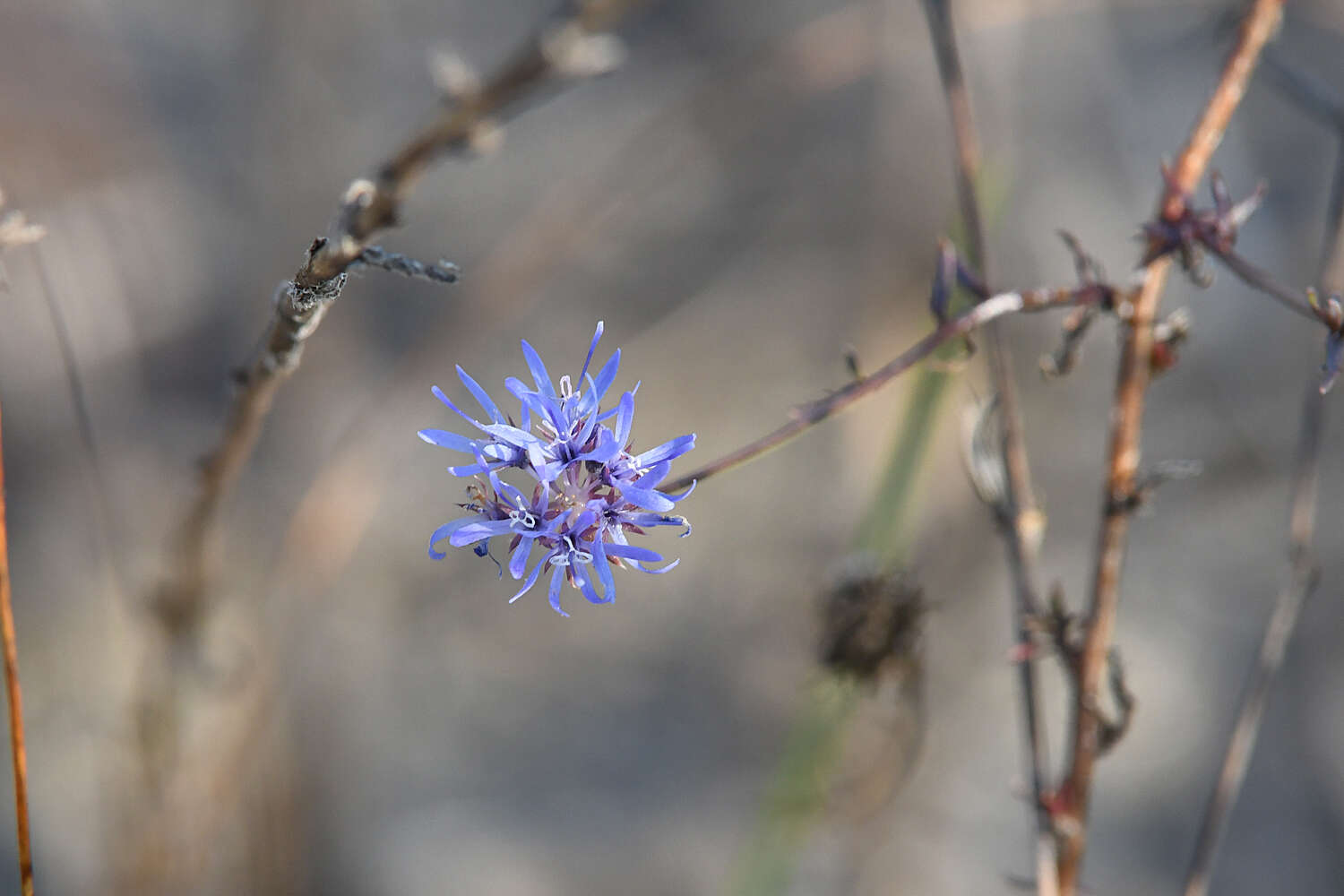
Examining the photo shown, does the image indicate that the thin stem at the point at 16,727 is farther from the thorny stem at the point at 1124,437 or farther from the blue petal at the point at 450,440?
the thorny stem at the point at 1124,437

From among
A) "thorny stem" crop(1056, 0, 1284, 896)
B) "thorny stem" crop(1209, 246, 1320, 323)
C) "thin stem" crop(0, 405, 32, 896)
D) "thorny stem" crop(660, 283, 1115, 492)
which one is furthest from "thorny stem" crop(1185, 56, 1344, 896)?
"thin stem" crop(0, 405, 32, 896)

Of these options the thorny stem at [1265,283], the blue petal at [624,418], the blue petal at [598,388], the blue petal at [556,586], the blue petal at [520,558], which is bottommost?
the blue petal at [556,586]

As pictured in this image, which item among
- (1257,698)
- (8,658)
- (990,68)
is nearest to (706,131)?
(990,68)

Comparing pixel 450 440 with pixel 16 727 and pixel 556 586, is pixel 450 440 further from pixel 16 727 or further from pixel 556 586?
pixel 16 727

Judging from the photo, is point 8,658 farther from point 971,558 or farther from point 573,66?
point 971,558

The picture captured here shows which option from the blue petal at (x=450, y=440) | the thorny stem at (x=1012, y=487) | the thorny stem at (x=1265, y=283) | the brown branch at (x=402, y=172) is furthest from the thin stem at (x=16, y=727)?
the thorny stem at (x=1265, y=283)
